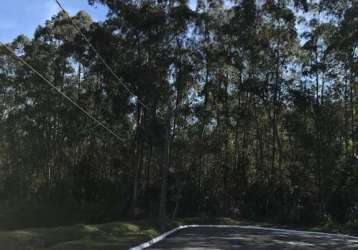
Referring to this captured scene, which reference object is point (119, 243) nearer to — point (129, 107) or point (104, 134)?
point (129, 107)

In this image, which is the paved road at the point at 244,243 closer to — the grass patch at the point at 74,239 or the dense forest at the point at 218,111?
the grass patch at the point at 74,239

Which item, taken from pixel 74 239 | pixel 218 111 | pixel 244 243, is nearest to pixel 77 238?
pixel 74 239

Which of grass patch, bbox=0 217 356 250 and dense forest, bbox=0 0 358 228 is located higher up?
dense forest, bbox=0 0 358 228

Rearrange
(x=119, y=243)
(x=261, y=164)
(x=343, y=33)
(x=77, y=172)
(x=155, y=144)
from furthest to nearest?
(x=77, y=172)
(x=261, y=164)
(x=155, y=144)
(x=343, y=33)
(x=119, y=243)

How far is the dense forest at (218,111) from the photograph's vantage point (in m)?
41.5

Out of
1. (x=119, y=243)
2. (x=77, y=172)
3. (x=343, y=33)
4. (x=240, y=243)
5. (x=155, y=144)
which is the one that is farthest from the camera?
(x=77, y=172)

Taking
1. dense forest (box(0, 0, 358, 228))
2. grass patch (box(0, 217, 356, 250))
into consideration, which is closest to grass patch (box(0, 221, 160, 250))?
grass patch (box(0, 217, 356, 250))

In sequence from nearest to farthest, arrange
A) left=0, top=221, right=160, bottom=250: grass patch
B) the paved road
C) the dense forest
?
left=0, top=221, right=160, bottom=250: grass patch
the paved road
the dense forest

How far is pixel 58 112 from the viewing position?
55969mm

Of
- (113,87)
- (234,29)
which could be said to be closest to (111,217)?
(113,87)

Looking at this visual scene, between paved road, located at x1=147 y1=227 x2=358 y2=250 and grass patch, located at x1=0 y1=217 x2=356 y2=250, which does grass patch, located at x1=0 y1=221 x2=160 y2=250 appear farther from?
paved road, located at x1=147 y1=227 x2=358 y2=250

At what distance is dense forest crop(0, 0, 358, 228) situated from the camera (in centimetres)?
4150

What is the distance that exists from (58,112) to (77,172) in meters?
6.37

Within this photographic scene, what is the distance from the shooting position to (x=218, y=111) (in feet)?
155
